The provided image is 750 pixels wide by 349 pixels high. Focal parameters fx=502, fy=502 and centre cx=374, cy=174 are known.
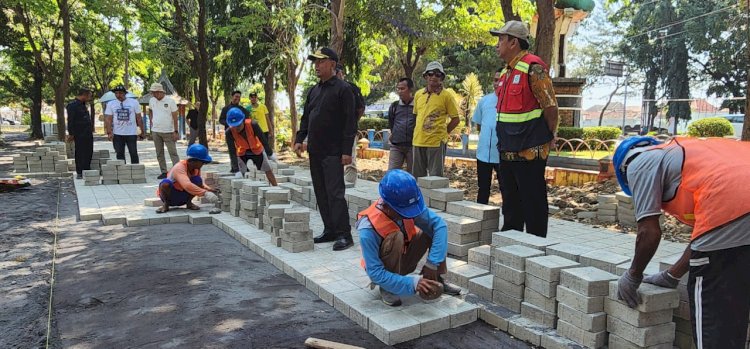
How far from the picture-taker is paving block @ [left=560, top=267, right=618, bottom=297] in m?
2.71

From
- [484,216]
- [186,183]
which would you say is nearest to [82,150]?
[186,183]

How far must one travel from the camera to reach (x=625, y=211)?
19.8ft

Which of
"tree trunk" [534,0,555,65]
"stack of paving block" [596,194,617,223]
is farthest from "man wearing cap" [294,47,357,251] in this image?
"tree trunk" [534,0,555,65]

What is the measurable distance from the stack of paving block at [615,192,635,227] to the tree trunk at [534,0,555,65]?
9.54ft

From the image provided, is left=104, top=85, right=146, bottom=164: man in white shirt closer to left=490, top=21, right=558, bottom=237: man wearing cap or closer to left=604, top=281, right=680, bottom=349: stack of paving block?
left=490, top=21, right=558, bottom=237: man wearing cap

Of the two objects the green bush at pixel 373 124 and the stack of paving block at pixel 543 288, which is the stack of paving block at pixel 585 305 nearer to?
the stack of paving block at pixel 543 288

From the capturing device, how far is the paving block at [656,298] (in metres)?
2.51

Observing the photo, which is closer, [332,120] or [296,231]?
[296,231]

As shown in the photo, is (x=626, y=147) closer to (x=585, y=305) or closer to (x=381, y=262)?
(x=585, y=305)

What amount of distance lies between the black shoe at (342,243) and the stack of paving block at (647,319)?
2.57m

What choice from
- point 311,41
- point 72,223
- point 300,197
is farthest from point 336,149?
point 311,41

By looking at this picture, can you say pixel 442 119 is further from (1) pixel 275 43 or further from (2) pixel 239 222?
(1) pixel 275 43

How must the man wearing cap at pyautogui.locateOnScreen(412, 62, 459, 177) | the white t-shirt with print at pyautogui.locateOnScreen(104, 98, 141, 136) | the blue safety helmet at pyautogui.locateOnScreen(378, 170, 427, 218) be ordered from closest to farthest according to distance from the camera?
the blue safety helmet at pyautogui.locateOnScreen(378, 170, 427, 218) < the man wearing cap at pyautogui.locateOnScreen(412, 62, 459, 177) < the white t-shirt with print at pyautogui.locateOnScreen(104, 98, 141, 136)

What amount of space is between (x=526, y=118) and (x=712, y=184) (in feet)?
5.81
